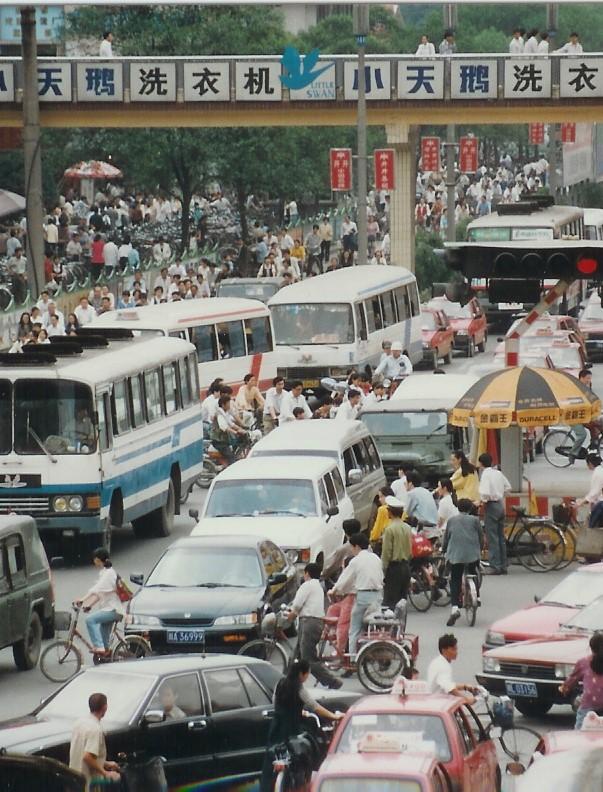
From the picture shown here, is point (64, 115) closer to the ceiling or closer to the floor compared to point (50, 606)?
closer to the ceiling

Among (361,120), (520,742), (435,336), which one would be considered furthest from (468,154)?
(520,742)

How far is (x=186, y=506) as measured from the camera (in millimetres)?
32344

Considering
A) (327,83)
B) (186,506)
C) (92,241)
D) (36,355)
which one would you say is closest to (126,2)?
(36,355)

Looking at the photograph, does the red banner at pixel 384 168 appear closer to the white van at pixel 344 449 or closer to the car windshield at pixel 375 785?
the white van at pixel 344 449

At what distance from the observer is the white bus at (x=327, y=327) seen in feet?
132

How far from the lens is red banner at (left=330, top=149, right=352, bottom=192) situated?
2290 inches

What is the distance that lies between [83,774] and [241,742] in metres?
2.26

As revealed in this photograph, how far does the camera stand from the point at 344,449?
27.6 metres

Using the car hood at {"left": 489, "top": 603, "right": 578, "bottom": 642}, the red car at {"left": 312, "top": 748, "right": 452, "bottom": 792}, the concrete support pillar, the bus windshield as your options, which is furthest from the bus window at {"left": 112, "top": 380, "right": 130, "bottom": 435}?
the concrete support pillar

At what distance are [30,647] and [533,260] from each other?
586 cm

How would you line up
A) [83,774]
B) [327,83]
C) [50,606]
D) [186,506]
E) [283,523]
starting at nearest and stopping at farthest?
[83,774], [50,606], [283,523], [186,506], [327,83]

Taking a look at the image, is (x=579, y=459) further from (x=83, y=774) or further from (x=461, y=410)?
(x=83, y=774)

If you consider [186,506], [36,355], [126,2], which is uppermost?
[126,2]

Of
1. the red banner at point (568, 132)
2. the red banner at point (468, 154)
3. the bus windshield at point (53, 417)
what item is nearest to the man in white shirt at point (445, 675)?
the bus windshield at point (53, 417)
